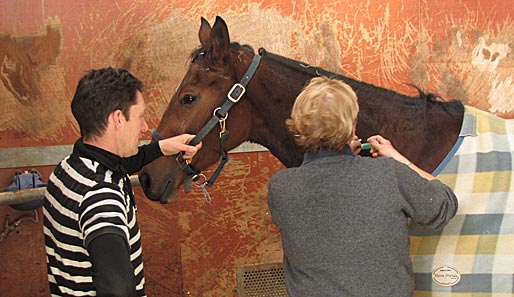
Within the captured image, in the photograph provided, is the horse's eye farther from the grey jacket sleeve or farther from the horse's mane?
the grey jacket sleeve

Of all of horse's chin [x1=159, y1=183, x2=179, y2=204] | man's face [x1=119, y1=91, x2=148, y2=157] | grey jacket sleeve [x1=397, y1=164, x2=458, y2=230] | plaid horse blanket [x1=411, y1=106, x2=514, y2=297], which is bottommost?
horse's chin [x1=159, y1=183, x2=179, y2=204]

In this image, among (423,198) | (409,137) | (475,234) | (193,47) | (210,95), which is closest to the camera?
(423,198)

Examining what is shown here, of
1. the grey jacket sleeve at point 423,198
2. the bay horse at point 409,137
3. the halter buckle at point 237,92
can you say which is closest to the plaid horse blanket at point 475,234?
the bay horse at point 409,137

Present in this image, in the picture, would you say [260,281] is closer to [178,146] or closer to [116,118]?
[178,146]

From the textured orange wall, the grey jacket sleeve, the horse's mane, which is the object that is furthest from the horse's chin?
the grey jacket sleeve

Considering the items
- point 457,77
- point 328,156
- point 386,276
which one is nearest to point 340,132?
point 328,156

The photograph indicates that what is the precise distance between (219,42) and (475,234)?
3.61 feet

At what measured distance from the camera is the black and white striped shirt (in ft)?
3.28

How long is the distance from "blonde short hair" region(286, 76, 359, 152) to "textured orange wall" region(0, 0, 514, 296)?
1.68m

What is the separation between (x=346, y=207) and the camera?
3.67 ft

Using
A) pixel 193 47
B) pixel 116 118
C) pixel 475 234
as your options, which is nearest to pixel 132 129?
pixel 116 118

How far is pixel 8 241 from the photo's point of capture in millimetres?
2609

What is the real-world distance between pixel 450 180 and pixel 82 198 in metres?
1.03

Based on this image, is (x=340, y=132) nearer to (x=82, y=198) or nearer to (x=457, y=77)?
(x=82, y=198)
